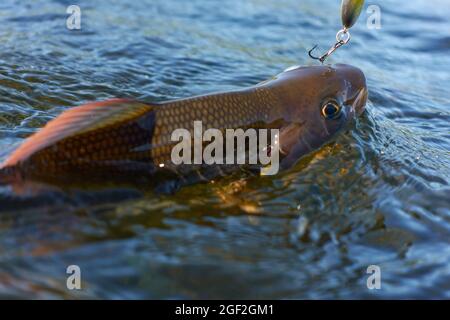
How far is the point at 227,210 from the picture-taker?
4211mm

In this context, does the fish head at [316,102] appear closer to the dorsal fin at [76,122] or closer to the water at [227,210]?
the water at [227,210]

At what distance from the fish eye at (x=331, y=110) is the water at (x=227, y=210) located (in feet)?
0.82

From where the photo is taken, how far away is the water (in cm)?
359

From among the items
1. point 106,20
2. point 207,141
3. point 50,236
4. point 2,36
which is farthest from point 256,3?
point 50,236

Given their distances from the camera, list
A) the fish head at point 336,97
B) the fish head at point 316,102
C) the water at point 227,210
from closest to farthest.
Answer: the water at point 227,210 → the fish head at point 316,102 → the fish head at point 336,97

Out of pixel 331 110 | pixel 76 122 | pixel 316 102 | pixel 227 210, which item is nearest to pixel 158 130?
pixel 76 122

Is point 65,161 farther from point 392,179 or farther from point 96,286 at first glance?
point 392,179

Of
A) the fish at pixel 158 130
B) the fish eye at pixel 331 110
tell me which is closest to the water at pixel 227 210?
the fish at pixel 158 130

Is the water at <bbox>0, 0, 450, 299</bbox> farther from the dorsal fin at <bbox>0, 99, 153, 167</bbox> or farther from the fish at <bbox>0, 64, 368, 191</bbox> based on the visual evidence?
the dorsal fin at <bbox>0, 99, 153, 167</bbox>

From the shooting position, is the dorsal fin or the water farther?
the dorsal fin

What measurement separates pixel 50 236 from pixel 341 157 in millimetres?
2298

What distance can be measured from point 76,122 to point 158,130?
19.9 inches

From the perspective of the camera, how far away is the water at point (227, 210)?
3592mm

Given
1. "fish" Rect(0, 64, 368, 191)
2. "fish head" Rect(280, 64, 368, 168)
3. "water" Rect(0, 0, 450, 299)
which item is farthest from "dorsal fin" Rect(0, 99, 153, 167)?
"fish head" Rect(280, 64, 368, 168)
